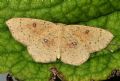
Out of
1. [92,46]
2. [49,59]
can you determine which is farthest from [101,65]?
[49,59]

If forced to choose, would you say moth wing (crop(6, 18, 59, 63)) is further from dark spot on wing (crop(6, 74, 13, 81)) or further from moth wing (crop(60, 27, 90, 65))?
dark spot on wing (crop(6, 74, 13, 81))

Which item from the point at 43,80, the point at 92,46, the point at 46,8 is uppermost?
the point at 46,8

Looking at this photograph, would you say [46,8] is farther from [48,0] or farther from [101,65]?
[101,65]

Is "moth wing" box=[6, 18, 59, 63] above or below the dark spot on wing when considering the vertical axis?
above

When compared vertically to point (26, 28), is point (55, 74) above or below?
below

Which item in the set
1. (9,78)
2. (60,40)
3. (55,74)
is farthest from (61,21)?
(9,78)

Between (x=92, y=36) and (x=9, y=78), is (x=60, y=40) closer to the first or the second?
(x=92, y=36)

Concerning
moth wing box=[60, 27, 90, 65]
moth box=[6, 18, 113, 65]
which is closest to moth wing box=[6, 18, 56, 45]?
moth box=[6, 18, 113, 65]
